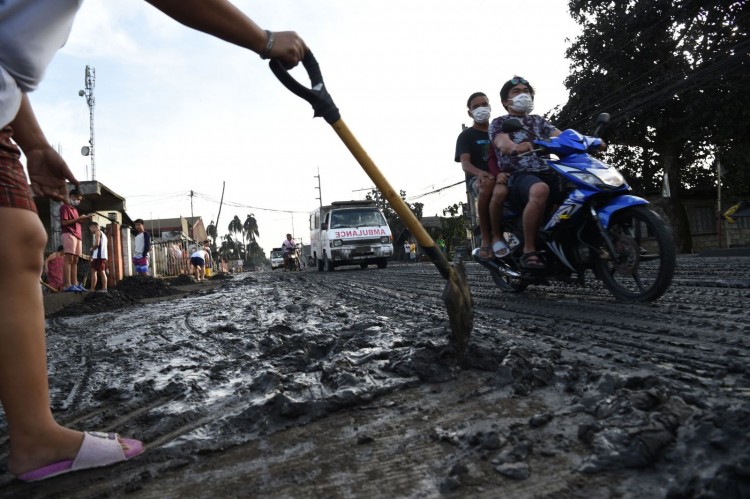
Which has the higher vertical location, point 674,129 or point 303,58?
point 674,129

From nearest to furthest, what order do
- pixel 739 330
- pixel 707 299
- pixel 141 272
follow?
pixel 739 330, pixel 707 299, pixel 141 272

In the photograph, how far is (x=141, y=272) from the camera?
39.3 ft

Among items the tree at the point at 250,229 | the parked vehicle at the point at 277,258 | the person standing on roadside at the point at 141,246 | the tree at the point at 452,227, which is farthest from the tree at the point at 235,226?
the person standing on roadside at the point at 141,246

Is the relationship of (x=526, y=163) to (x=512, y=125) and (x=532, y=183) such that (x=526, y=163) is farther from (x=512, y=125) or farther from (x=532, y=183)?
(x=512, y=125)

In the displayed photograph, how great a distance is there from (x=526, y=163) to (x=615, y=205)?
927 millimetres

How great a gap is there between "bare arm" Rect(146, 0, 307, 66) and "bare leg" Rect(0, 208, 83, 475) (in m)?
0.74

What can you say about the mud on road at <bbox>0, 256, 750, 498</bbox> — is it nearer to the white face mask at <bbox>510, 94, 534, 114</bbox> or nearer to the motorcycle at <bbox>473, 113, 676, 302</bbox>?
the motorcycle at <bbox>473, 113, 676, 302</bbox>

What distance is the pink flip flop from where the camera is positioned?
1.34m

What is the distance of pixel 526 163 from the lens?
4203 millimetres

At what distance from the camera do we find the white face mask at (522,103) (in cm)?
442

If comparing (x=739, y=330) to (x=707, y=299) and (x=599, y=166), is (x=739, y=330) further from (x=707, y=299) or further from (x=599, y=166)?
(x=599, y=166)

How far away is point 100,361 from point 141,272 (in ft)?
32.4

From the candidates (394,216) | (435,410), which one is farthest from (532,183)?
(394,216)

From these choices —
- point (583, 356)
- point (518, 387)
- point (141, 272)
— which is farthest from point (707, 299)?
point (141, 272)
